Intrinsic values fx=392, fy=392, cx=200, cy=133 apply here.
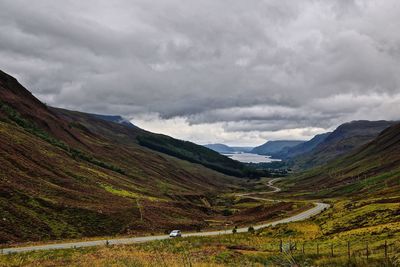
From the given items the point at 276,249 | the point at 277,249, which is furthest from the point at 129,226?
the point at 277,249

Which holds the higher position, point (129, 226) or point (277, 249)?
point (277, 249)

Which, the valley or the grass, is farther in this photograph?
the valley

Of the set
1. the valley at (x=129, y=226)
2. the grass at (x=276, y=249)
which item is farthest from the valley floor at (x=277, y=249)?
the valley at (x=129, y=226)

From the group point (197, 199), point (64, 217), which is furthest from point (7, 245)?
point (197, 199)

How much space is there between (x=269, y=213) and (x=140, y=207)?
39.0 metres

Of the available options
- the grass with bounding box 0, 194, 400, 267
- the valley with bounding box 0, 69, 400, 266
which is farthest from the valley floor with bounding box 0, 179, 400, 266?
the valley with bounding box 0, 69, 400, 266

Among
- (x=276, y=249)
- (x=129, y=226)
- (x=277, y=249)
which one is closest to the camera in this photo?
(x=277, y=249)

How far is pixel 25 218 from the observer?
6931cm

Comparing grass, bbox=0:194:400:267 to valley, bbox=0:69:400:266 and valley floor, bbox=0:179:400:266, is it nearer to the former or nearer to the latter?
valley floor, bbox=0:179:400:266

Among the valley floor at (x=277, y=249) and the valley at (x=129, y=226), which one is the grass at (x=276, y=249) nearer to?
the valley floor at (x=277, y=249)

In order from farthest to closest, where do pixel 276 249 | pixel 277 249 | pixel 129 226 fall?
pixel 129 226
pixel 276 249
pixel 277 249

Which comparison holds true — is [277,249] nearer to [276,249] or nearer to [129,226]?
[276,249]

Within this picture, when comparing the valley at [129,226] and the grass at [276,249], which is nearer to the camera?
the grass at [276,249]

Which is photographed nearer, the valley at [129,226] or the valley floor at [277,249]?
the valley floor at [277,249]
